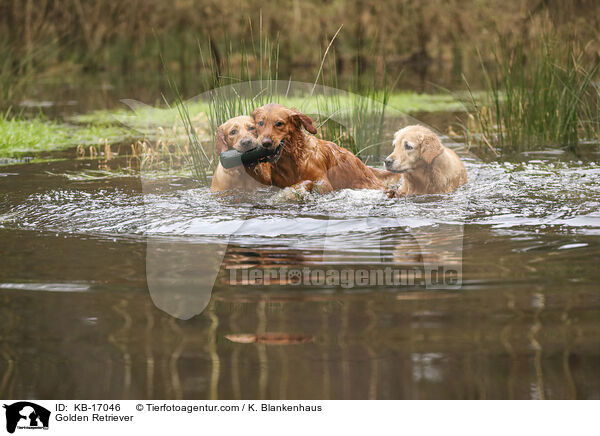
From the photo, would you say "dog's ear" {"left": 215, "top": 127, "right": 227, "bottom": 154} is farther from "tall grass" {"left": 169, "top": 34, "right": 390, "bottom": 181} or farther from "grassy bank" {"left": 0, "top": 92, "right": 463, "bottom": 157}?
"grassy bank" {"left": 0, "top": 92, "right": 463, "bottom": 157}

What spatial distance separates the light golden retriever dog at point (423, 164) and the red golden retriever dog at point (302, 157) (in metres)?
0.40

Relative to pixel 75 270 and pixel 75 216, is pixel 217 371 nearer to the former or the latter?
pixel 75 270

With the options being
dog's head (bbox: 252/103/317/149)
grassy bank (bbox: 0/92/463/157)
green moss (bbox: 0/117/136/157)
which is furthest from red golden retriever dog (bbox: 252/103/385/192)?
green moss (bbox: 0/117/136/157)

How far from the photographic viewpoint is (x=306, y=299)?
3.83 meters

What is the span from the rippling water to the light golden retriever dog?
170 mm

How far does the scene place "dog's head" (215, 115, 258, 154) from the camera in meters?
5.79

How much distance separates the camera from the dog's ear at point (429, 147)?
6.02 meters

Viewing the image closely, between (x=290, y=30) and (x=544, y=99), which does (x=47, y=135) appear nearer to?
(x=544, y=99)

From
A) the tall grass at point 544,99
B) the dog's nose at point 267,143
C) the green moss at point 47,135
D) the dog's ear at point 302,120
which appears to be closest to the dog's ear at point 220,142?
the dog's nose at point 267,143

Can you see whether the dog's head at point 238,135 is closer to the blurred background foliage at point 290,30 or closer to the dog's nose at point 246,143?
the dog's nose at point 246,143

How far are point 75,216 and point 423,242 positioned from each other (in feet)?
8.34

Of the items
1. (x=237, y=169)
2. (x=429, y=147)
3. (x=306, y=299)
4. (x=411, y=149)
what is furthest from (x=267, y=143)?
(x=306, y=299)

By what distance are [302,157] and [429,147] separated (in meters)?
0.97
